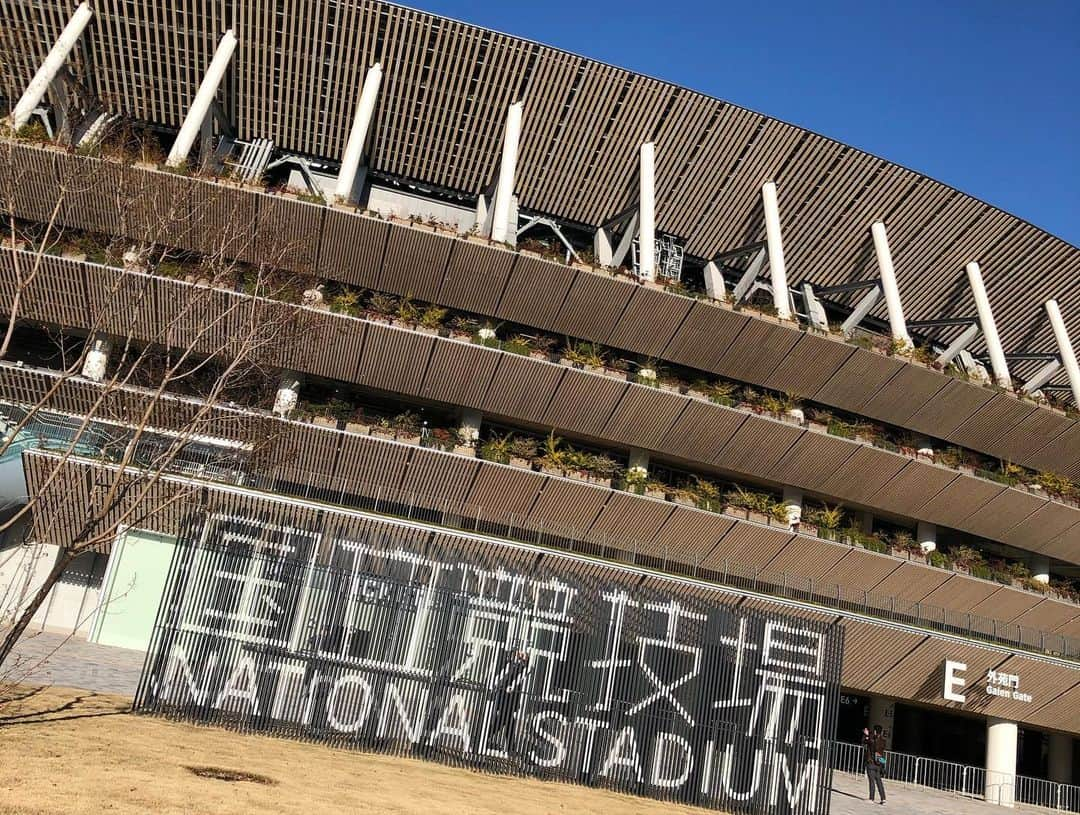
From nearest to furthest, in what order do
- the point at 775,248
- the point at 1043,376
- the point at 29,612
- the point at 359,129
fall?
the point at 29,612 → the point at 359,129 → the point at 775,248 → the point at 1043,376

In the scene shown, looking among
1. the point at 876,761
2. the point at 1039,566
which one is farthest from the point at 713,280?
the point at 876,761

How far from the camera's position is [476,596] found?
47.5 ft

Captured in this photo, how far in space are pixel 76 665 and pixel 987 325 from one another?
3457 cm

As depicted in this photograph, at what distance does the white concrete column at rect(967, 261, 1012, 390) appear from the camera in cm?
3453

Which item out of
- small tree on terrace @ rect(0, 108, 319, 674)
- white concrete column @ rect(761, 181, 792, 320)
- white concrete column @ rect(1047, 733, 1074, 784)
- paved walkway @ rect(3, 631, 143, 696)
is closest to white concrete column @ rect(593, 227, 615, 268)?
white concrete column @ rect(761, 181, 792, 320)

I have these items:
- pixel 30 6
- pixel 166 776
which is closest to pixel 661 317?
pixel 166 776

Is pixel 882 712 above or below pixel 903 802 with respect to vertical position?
above

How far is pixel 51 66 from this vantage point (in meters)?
27.7

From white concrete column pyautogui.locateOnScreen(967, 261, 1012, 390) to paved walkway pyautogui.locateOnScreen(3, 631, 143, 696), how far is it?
31550 mm

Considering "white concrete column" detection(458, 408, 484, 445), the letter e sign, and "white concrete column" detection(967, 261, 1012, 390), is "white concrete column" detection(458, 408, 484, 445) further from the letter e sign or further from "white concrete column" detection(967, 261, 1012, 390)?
"white concrete column" detection(967, 261, 1012, 390)

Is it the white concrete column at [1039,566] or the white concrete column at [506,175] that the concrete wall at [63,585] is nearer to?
the white concrete column at [506,175]

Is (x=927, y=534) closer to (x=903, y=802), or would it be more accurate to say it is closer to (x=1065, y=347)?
(x=1065, y=347)

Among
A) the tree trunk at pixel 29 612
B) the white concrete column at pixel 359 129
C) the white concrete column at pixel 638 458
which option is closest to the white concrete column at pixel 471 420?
the white concrete column at pixel 638 458

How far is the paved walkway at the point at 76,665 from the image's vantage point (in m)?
15.0
